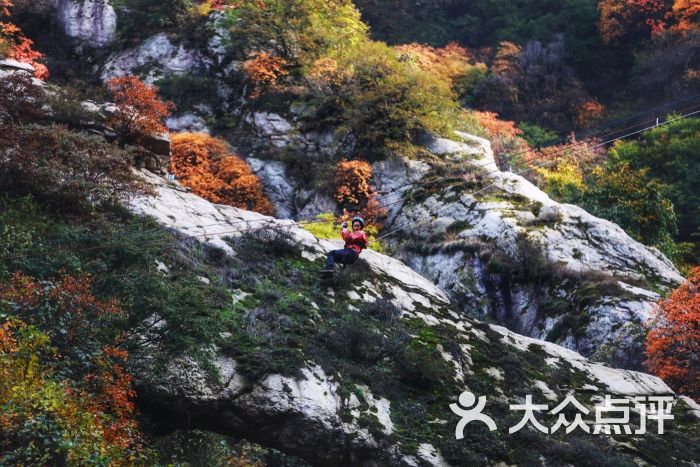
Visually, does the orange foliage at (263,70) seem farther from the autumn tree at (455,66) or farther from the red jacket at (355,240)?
the red jacket at (355,240)

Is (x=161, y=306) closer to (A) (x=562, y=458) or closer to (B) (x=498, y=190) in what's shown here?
(A) (x=562, y=458)

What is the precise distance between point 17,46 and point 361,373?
18767 millimetres

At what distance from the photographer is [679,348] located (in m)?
14.9

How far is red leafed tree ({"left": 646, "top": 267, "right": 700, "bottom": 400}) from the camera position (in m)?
14.7

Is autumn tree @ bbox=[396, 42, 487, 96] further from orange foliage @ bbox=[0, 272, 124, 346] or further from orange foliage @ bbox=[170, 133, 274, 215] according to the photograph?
orange foliage @ bbox=[0, 272, 124, 346]

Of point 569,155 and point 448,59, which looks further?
point 448,59

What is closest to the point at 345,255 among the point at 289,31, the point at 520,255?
the point at 520,255

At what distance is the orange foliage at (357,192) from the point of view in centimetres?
2105

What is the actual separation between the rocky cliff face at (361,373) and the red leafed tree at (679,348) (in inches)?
43.4

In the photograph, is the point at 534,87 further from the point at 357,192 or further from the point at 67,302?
the point at 67,302

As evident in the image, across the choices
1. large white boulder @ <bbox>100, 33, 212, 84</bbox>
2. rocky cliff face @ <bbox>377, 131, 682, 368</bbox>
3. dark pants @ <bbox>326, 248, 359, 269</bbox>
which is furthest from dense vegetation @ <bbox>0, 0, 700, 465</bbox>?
rocky cliff face @ <bbox>377, 131, 682, 368</bbox>

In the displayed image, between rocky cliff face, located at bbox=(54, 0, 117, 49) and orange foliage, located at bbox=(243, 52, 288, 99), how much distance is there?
642 centimetres

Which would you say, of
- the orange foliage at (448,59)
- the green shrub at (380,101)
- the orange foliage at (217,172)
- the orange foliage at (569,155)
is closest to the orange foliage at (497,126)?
the orange foliage at (569,155)

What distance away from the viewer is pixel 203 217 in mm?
14344
